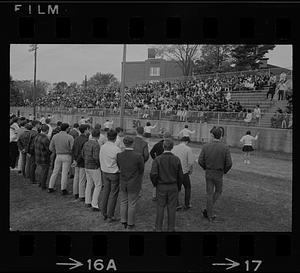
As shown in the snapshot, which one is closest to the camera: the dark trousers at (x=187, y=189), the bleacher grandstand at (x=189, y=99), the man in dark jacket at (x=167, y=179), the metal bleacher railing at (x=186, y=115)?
the man in dark jacket at (x=167, y=179)

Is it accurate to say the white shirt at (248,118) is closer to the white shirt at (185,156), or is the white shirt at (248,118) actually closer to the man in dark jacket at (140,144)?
the white shirt at (185,156)

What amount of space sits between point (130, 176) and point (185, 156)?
134cm

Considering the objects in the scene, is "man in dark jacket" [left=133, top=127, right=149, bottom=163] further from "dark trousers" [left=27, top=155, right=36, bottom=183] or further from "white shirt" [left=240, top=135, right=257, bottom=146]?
"white shirt" [left=240, top=135, right=257, bottom=146]

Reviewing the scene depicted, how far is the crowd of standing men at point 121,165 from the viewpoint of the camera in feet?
17.6

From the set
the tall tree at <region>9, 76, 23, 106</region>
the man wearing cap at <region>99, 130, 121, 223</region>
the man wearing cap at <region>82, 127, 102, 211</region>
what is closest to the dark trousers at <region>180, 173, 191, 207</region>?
the man wearing cap at <region>99, 130, 121, 223</region>

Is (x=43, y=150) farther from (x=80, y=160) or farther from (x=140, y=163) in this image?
(x=140, y=163)

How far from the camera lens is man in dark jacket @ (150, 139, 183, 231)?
530 cm

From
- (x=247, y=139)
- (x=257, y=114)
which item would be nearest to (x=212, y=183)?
(x=247, y=139)

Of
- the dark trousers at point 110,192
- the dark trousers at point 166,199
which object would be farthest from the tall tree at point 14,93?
the dark trousers at point 166,199

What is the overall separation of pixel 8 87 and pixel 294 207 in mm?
4114

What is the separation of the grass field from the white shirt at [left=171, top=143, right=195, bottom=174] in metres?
0.29
